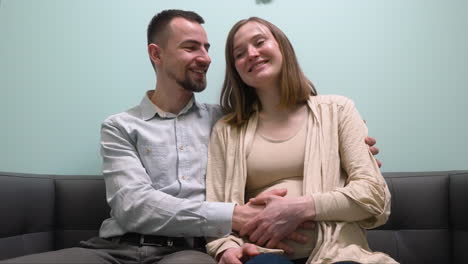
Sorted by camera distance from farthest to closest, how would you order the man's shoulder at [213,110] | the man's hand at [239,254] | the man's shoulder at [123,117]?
the man's shoulder at [213,110]
the man's shoulder at [123,117]
the man's hand at [239,254]

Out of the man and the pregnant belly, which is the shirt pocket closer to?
the man

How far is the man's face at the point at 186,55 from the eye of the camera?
1558 millimetres

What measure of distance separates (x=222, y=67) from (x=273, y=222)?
2.90ft

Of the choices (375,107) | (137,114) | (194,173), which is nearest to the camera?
(194,173)

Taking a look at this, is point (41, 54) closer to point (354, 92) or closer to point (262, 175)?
point (262, 175)

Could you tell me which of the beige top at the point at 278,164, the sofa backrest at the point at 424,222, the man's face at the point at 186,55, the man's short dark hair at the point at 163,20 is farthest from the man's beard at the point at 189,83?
the sofa backrest at the point at 424,222

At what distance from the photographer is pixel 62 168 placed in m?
1.84

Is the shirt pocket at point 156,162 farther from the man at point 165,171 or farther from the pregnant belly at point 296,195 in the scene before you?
the pregnant belly at point 296,195

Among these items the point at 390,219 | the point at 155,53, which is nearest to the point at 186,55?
the point at 155,53

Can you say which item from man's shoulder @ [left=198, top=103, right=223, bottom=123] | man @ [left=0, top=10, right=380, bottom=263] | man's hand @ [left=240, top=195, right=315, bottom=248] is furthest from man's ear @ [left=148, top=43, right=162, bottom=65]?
man's hand @ [left=240, top=195, right=315, bottom=248]

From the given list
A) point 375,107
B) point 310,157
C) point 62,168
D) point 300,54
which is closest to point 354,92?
point 375,107

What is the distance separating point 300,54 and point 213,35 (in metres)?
0.41

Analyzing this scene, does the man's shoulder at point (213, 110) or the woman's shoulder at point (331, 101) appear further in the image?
the man's shoulder at point (213, 110)

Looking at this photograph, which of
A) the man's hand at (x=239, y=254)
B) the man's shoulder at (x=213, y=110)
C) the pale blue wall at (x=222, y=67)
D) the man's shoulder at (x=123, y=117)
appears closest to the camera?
the man's hand at (x=239, y=254)
